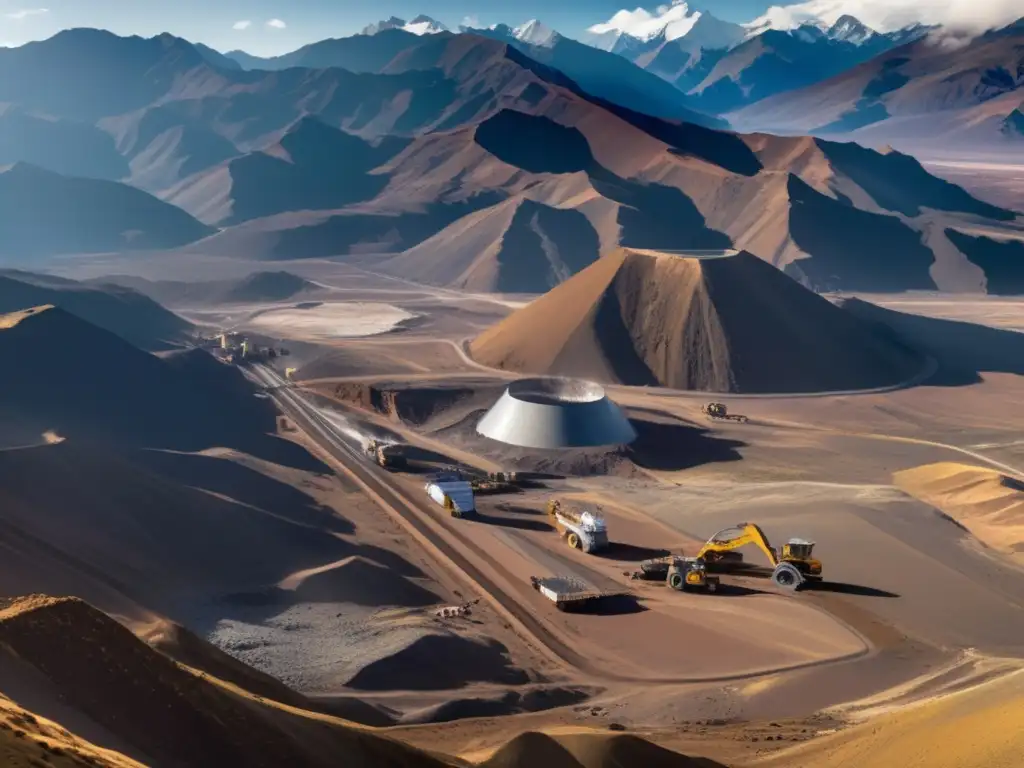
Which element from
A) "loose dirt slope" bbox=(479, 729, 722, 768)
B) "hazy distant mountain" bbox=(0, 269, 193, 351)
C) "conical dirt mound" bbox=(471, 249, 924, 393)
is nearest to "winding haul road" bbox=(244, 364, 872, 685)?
"loose dirt slope" bbox=(479, 729, 722, 768)

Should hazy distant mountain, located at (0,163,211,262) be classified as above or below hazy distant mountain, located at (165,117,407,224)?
below

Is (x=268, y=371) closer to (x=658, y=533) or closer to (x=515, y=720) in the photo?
(x=658, y=533)

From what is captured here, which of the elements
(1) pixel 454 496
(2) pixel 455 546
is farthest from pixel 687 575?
(1) pixel 454 496

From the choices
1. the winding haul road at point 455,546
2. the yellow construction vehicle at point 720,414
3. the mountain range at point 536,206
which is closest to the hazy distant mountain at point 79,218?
the mountain range at point 536,206

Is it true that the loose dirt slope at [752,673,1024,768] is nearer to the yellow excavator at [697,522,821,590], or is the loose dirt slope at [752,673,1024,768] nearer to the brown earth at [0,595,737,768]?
the brown earth at [0,595,737,768]

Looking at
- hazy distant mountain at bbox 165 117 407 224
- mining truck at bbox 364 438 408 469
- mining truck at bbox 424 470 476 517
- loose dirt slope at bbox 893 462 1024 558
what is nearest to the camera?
loose dirt slope at bbox 893 462 1024 558
